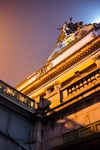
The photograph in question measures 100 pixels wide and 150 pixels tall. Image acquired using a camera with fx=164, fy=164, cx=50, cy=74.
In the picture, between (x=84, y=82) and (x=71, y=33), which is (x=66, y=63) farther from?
(x=84, y=82)

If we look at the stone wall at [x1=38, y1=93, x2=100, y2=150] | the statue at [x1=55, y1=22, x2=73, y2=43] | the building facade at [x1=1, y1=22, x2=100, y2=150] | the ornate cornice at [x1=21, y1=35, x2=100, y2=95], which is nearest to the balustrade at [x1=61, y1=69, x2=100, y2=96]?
the building facade at [x1=1, y1=22, x2=100, y2=150]

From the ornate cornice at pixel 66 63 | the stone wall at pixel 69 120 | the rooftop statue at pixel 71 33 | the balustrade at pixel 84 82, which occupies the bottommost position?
the stone wall at pixel 69 120

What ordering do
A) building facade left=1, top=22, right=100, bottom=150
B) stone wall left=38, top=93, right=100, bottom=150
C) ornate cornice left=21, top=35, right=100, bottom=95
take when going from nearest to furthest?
building facade left=1, top=22, right=100, bottom=150 < stone wall left=38, top=93, right=100, bottom=150 < ornate cornice left=21, top=35, right=100, bottom=95

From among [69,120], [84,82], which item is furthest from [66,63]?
[69,120]

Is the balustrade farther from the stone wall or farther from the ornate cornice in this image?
the ornate cornice

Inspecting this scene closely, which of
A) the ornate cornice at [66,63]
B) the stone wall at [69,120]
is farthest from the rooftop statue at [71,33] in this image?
the stone wall at [69,120]

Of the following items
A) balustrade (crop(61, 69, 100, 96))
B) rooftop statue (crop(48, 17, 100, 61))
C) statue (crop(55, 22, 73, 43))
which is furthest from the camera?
statue (crop(55, 22, 73, 43))

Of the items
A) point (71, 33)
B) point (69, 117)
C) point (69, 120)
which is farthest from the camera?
point (71, 33)

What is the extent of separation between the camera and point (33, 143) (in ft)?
28.6

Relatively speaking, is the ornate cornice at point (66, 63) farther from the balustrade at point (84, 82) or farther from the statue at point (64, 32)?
the balustrade at point (84, 82)

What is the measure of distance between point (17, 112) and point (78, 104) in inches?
140

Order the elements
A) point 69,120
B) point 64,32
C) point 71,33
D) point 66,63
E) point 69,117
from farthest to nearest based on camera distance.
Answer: point 64,32 < point 71,33 < point 66,63 < point 69,117 < point 69,120

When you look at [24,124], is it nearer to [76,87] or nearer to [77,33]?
[76,87]

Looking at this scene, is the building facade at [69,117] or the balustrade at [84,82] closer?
the building facade at [69,117]
